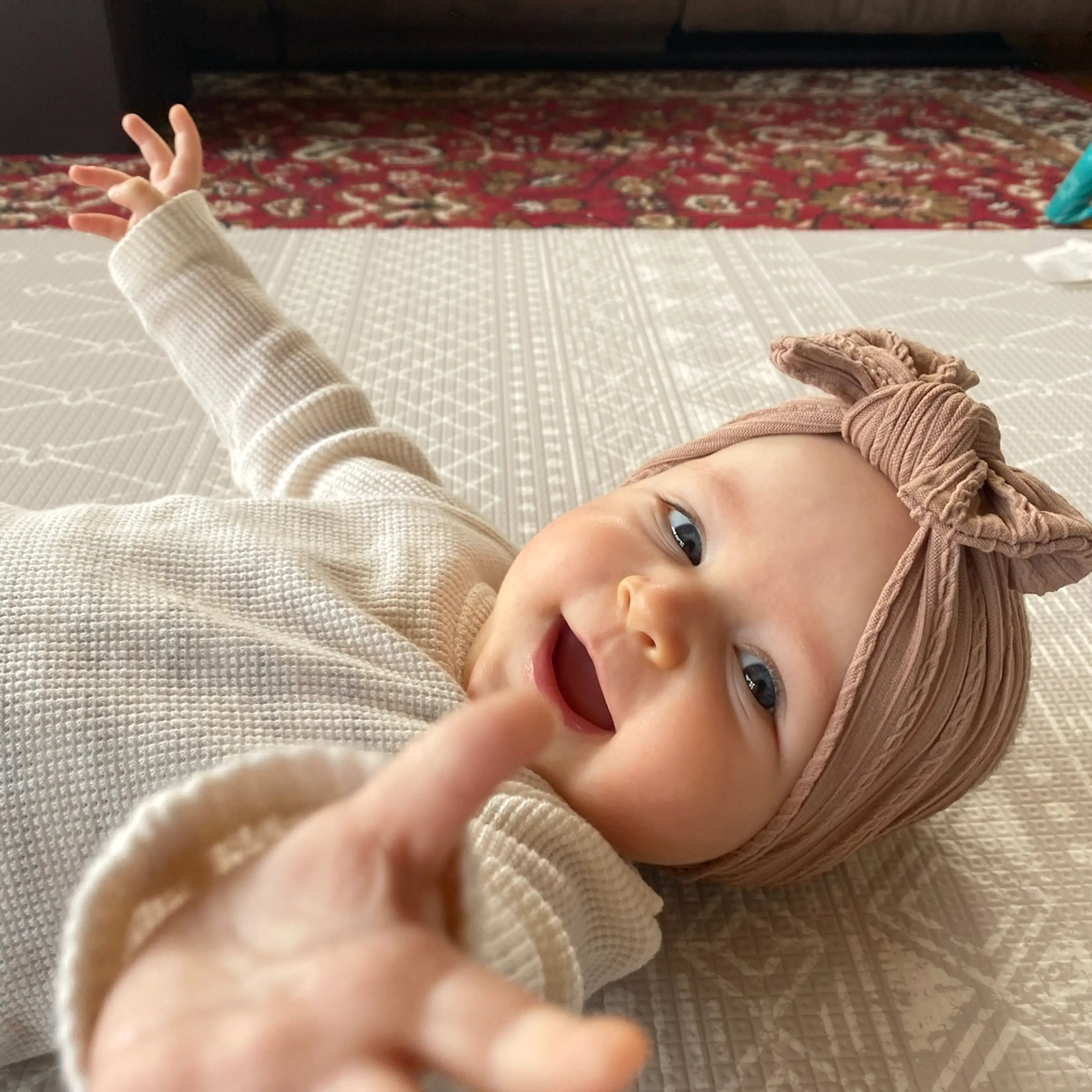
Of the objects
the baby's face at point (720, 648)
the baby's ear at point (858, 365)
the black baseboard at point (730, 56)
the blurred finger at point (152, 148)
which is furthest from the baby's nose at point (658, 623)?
the black baseboard at point (730, 56)

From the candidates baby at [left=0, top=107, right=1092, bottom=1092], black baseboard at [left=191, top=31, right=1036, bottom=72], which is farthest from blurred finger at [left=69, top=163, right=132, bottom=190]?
black baseboard at [left=191, top=31, right=1036, bottom=72]

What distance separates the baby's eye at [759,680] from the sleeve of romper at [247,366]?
334 millimetres

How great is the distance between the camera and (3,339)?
1041 mm

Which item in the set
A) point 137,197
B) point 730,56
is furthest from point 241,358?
point 730,56

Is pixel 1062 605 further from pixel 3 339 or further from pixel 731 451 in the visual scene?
pixel 3 339

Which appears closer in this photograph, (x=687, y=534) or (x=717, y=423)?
(x=687, y=534)

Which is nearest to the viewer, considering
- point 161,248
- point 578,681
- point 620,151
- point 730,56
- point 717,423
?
point 578,681

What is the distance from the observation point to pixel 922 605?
1.66 feet

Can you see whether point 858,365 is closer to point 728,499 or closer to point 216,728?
point 728,499

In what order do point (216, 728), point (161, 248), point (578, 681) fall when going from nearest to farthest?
point (216, 728) < point (578, 681) < point (161, 248)

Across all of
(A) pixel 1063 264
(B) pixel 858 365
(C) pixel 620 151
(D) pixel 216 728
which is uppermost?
(B) pixel 858 365

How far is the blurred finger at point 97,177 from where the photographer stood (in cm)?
79

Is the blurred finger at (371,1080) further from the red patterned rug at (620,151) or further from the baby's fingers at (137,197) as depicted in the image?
the red patterned rug at (620,151)

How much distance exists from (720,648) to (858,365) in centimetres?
17
